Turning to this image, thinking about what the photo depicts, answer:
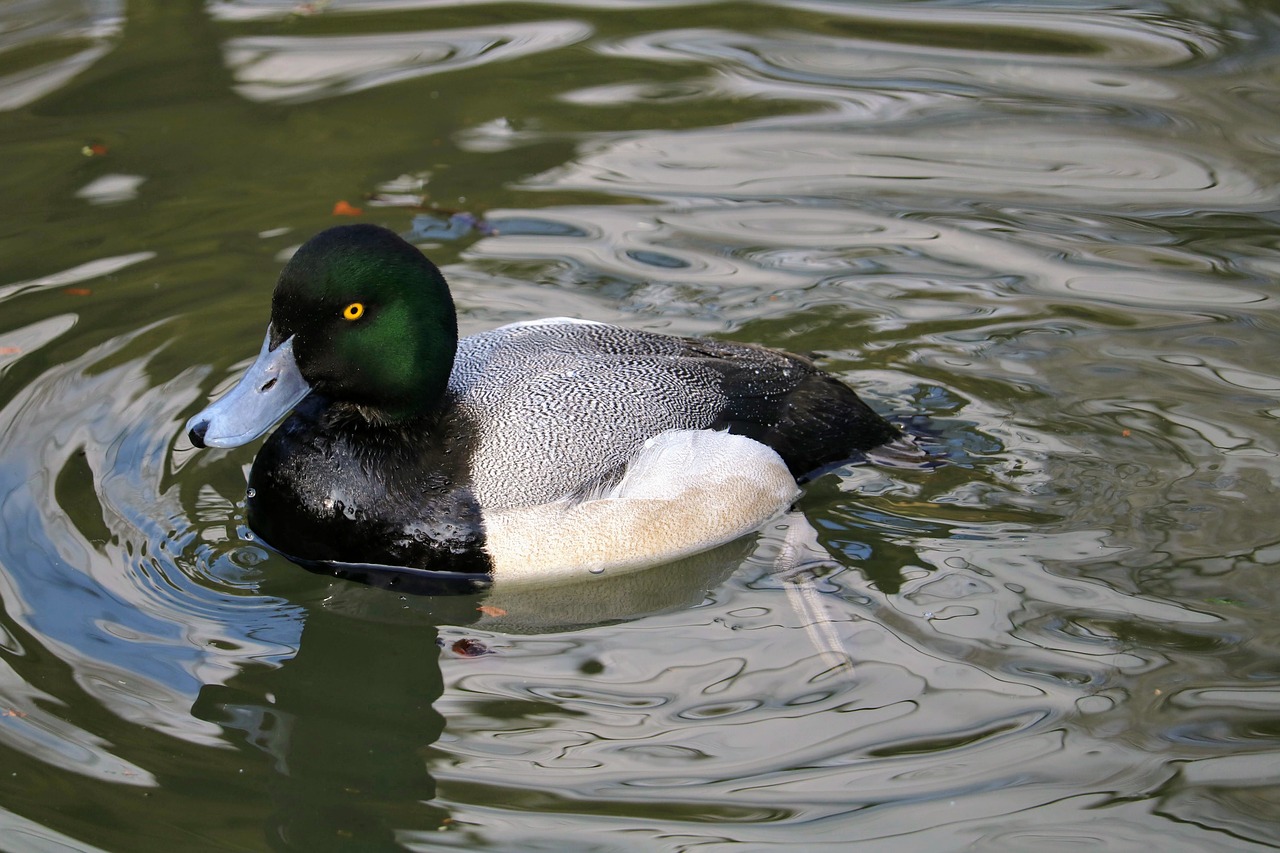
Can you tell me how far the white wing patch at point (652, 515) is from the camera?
5.23m

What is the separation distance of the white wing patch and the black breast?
0.50 feet

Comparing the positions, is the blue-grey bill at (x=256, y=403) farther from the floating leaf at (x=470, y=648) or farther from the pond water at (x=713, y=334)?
the floating leaf at (x=470, y=648)

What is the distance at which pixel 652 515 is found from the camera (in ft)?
17.7

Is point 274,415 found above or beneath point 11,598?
above

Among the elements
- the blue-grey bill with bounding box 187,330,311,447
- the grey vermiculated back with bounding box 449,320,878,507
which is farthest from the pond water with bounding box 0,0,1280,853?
the blue-grey bill with bounding box 187,330,311,447

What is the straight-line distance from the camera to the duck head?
4973 millimetres

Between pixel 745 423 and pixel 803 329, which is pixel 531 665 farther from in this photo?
pixel 803 329

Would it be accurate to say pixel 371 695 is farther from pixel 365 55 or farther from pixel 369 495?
pixel 365 55

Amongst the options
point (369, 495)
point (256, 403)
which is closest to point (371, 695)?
point (369, 495)

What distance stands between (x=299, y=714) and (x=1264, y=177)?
627cm

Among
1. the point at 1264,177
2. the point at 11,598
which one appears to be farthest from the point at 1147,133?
the point at 11,598

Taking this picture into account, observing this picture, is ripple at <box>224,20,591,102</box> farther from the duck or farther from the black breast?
the black breast

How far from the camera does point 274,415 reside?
16.6 feet

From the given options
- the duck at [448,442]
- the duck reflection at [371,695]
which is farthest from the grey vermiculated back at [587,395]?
the duck reflection at [371,695]
